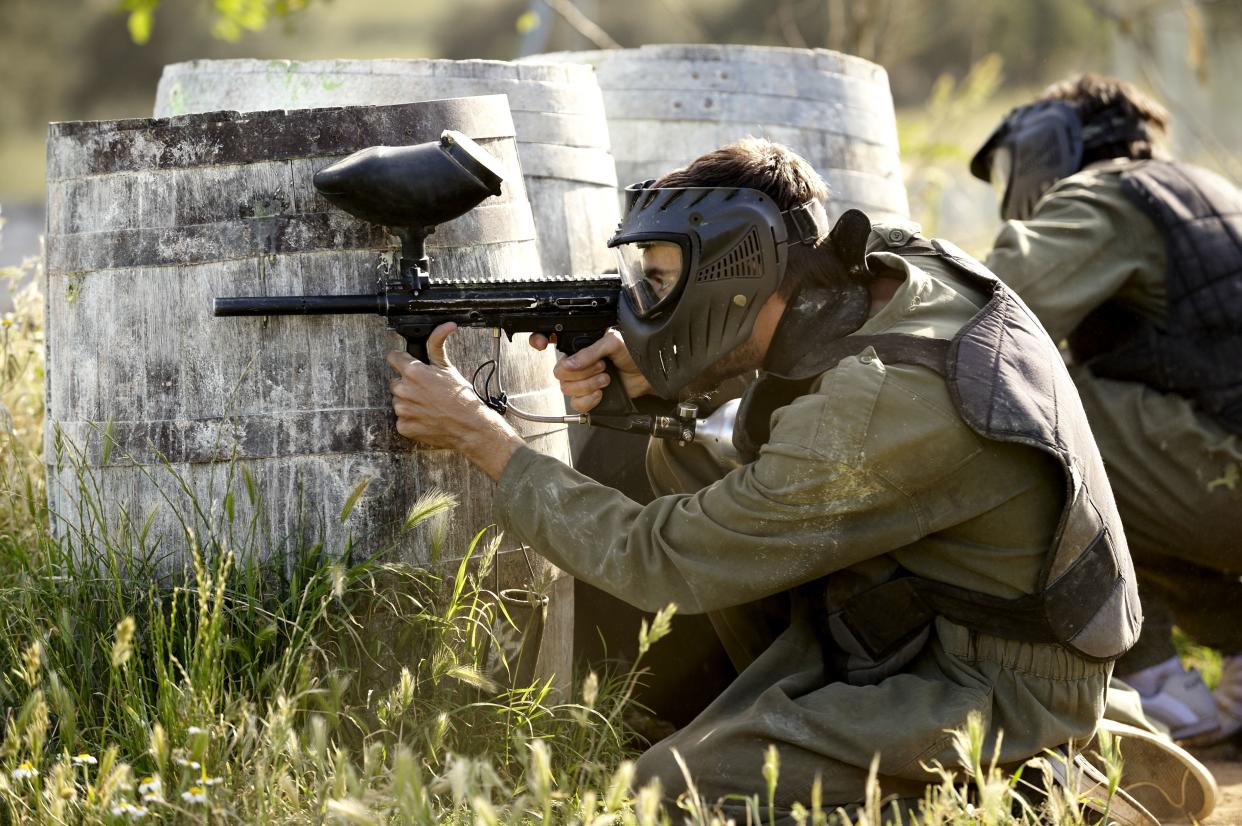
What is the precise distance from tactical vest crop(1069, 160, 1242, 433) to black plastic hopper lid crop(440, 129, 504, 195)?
8.66 feet

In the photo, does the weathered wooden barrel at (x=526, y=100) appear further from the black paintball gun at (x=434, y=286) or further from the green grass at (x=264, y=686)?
the green grass at (x=264, y=686)

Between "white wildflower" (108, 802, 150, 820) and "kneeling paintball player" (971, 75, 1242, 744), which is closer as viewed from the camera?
"white wildflower" (108, 802, 150, 820)

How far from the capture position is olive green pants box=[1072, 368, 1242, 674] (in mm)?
4730

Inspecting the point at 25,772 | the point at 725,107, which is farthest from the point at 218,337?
the point at 725,107

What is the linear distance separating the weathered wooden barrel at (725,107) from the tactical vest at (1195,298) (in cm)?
98

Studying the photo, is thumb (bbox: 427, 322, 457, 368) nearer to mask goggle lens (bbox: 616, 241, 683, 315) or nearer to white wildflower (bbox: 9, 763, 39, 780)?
mask goggle lens (bbox: 616, 241, 683, 315)

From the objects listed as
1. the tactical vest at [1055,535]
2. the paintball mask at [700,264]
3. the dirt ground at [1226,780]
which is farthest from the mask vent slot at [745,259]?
the dirt ground at [1226,780]

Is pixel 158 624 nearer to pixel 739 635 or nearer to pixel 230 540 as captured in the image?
pixel 230 540

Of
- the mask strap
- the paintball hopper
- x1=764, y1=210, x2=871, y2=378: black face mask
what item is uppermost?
the paintball hopper

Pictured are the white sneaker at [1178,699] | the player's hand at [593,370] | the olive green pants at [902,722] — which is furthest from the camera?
the white sneaker at [1178,699]

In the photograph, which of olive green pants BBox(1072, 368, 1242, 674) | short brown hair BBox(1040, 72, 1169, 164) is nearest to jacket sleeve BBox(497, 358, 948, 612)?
olive green pants BBox(1072, 368, 1242, 674)

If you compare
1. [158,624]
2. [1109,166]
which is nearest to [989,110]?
[1109,166]

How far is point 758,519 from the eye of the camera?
2.90m

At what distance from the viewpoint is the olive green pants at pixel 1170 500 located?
473cm
